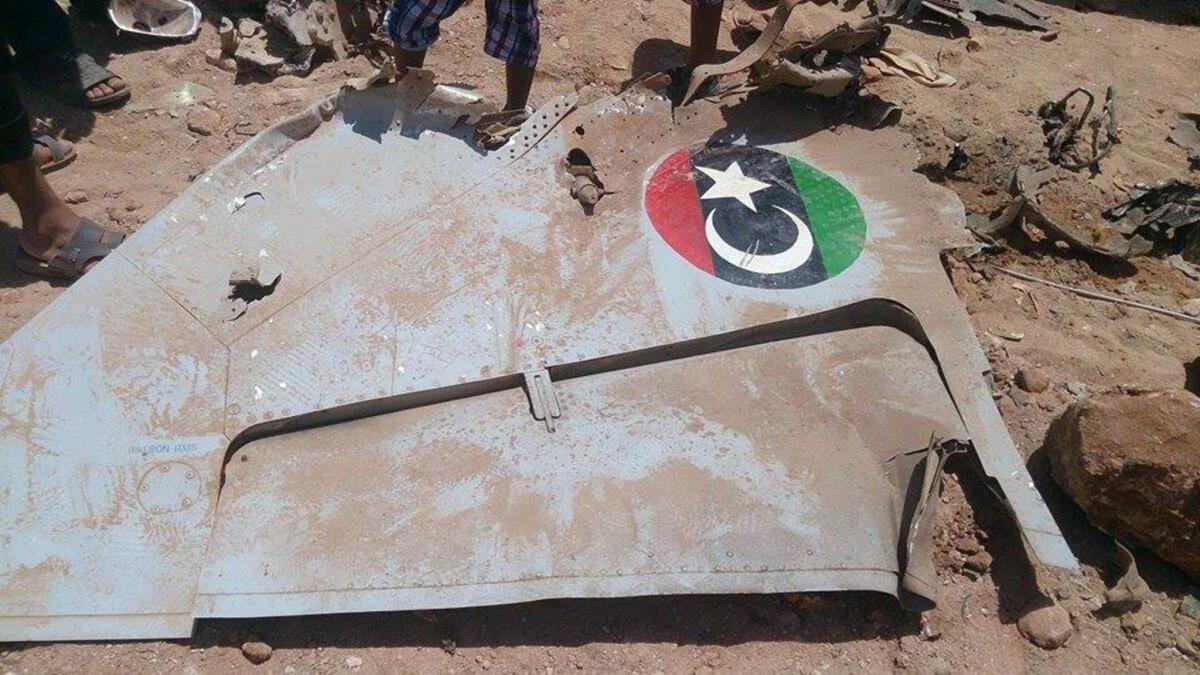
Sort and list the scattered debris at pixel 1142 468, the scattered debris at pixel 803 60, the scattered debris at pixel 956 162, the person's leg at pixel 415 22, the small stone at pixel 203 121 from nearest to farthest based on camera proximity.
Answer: the scattered debris at pixel 1142 468 < the scattered debris at pixel 803 60 < the person's leg at pixel 415 22 < the scattered debris at pixel 956 162 < the small stone at pixel 203 121

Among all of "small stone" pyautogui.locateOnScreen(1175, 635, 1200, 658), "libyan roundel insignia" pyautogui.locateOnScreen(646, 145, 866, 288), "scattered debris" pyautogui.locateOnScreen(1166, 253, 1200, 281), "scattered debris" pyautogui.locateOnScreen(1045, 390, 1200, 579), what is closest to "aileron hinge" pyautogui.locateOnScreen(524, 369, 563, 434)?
"libyan roundel insignia" pyautogui.locateOnScreen(646, 145, 866, 288)

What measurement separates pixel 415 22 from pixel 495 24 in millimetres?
279

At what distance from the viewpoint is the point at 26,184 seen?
2645mm

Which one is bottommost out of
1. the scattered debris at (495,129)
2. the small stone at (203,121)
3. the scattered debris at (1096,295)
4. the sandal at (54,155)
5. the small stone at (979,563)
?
the sandal at (54,155)

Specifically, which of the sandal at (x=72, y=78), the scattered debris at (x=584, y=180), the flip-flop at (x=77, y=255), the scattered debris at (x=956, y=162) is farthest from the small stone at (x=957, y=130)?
the sandal at (x=72, y=78)

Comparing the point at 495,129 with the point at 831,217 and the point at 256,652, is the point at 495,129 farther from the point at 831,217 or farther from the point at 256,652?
the point at 256,652

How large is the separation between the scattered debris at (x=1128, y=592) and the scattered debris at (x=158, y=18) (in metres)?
4.03

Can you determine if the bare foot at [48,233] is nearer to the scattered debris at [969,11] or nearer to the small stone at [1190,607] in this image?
the small stone at [1190,607]

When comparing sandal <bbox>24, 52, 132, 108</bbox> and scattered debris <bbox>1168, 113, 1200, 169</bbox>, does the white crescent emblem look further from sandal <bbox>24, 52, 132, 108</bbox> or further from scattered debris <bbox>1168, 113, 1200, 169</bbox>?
sandal <bbox>24, 52, 132, 108</bbox>

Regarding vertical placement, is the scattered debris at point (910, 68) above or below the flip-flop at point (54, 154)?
above

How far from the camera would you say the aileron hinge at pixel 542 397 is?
210 cm

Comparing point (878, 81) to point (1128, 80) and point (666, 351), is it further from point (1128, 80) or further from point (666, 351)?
point (666, 351)

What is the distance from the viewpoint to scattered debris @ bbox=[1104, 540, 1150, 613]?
82.6 inches

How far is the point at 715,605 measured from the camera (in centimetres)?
210
